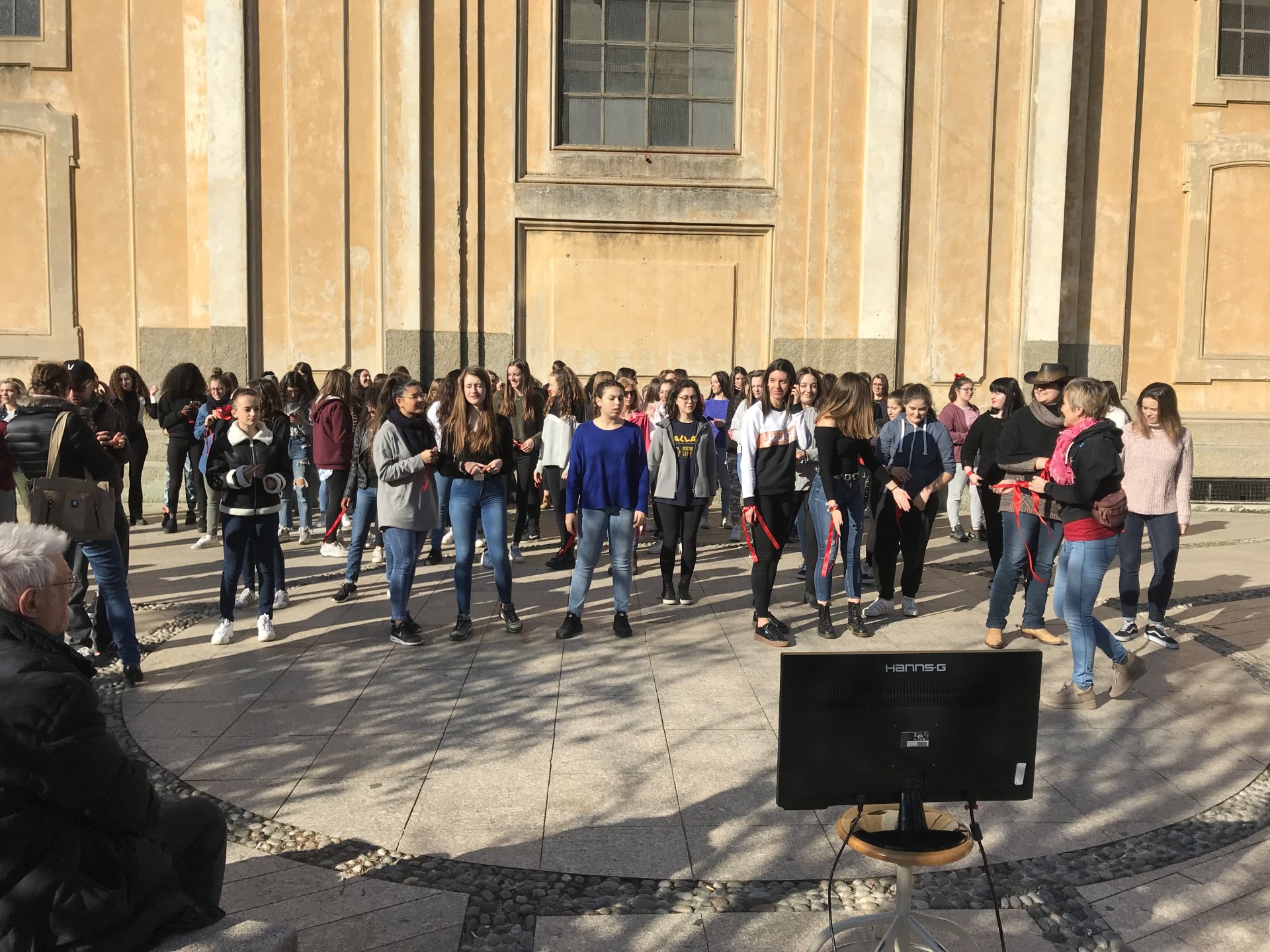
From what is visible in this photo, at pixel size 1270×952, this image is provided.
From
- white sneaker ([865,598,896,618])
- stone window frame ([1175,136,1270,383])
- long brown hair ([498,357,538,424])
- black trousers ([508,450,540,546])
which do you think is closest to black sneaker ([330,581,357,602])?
black trousers ([508,450,540,546])

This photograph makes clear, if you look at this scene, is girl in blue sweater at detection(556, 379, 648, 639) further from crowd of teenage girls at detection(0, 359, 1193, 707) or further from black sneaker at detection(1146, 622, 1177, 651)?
black sneaker at detection(1146, 622, 1177, 651)

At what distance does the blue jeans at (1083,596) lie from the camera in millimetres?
6562

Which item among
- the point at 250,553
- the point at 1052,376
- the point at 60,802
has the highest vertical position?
the point at 1052,376

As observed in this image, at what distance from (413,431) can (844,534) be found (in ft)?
10.7

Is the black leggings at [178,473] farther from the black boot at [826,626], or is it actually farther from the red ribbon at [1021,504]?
the red ribbon at [1021,504]

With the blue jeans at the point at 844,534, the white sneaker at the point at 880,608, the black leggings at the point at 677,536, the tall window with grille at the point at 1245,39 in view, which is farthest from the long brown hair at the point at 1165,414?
the tall window with grille at the point at 1245,39

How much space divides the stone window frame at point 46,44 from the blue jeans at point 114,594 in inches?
450

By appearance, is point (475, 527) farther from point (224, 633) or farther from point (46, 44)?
point (46, 44)

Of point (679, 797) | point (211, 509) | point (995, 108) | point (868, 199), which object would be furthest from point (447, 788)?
point (995, 108)

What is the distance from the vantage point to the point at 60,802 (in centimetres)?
283

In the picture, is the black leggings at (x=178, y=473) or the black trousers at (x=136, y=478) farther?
the black leggings at (x=178, y=473)

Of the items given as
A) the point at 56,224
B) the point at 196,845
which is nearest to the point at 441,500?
the point at 196,845

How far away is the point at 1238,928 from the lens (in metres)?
3.99

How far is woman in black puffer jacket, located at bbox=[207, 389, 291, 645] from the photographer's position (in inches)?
300
